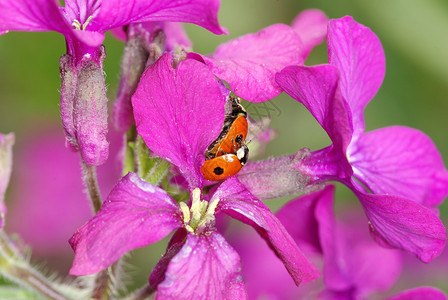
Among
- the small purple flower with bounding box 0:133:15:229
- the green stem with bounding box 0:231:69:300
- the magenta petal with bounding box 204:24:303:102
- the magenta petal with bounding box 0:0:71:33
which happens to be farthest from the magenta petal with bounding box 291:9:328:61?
the green stem with bounding box 0:231:69:300

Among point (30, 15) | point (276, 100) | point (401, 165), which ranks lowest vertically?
point (276, 100)

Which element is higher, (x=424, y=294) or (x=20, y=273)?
(x=20, y=273)

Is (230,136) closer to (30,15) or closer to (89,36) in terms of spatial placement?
(89,36)

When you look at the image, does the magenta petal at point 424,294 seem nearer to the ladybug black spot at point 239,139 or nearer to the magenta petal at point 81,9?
the ladybug black spot at point 239,139

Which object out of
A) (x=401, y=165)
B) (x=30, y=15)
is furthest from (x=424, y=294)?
(x=30, y=15)

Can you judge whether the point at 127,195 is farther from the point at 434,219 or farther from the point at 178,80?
the point at 434,219

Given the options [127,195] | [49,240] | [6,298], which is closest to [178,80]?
[127,195]
